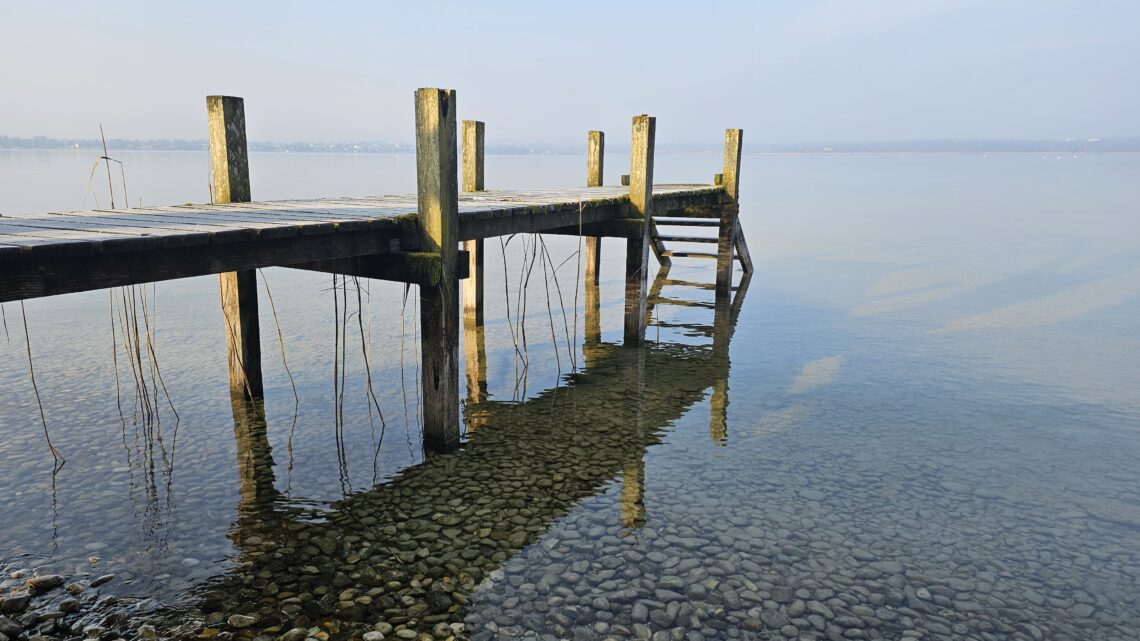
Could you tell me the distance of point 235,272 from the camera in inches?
334

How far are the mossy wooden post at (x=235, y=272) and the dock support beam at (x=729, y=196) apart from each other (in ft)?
33.6

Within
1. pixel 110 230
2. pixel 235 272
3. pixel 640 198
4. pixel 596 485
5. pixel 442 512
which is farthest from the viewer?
pixel 640 198

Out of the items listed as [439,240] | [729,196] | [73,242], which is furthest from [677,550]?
[729,196]

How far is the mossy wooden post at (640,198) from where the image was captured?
11.9m

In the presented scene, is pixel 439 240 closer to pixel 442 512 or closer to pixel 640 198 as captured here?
pixel 442 512

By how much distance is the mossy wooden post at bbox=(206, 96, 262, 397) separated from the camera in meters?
8.16

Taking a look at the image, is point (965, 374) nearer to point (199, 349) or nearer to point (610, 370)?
point (610, 370)

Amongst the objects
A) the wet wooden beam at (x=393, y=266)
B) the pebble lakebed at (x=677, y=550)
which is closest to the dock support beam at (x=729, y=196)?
the pebble lakebed at (x=677, y=550)

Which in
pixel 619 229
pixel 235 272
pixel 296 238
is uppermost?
pixel 296 238

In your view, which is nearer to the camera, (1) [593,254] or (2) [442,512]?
(2) [442,512]

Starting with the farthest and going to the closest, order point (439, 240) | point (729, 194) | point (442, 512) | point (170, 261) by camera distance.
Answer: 1. point (729, 194)
2. point (439, 240)
3. point (442, 512)
4. point (170, 261)

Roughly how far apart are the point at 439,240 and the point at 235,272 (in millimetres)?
2507

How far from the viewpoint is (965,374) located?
12047mm

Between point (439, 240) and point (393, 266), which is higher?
point (439, 240)
